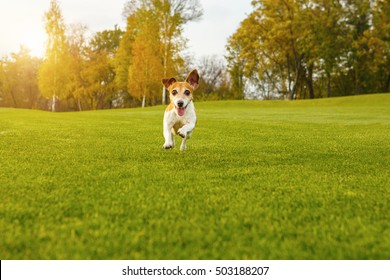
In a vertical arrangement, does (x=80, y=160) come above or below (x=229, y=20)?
below

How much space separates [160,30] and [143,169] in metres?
37.0

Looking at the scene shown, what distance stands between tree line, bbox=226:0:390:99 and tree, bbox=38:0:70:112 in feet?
70.2

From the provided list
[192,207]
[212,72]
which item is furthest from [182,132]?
[212,72]

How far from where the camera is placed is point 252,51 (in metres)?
46.3

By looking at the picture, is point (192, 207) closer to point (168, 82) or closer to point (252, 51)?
point (168, 82)

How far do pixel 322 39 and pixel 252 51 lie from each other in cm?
845

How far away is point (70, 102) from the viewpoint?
208 feet

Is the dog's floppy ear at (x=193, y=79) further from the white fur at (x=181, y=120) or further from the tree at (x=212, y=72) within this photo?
the tree at (x=212, y=72)

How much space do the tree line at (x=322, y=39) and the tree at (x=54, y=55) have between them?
21.4m

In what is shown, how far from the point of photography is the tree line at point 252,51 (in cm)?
3903

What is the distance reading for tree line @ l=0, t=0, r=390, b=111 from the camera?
128 feet

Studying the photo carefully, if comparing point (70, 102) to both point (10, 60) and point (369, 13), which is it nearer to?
point (10, 60)

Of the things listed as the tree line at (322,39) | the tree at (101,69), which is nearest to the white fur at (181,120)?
the tree line at (322,39)

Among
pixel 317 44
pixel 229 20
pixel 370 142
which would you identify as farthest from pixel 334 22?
pixel 370 142
